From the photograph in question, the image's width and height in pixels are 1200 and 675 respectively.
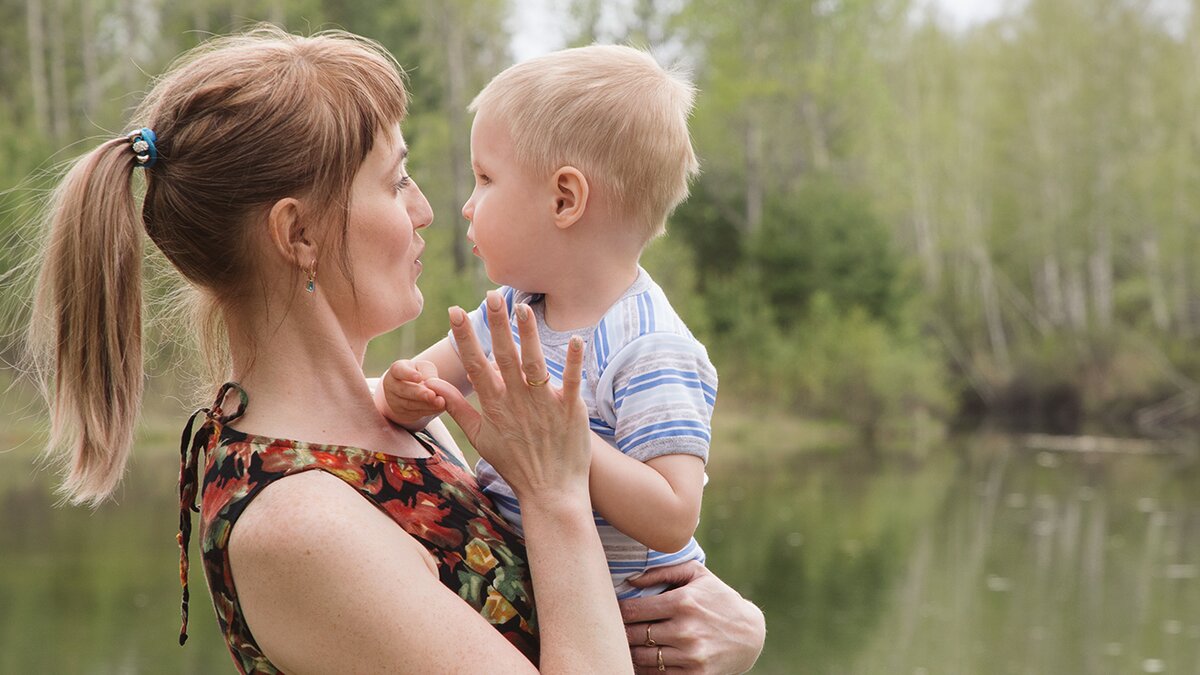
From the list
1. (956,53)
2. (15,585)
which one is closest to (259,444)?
(15,585)

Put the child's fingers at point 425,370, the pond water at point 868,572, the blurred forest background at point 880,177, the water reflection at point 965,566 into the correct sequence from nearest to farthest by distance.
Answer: the child's fingers at point 425,370 → the pond water at point 868,572 → the water reflection at point 965,566 → the blurred forest background at point 880,177

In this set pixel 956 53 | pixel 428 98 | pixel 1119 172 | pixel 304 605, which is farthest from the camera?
pixel 956 53

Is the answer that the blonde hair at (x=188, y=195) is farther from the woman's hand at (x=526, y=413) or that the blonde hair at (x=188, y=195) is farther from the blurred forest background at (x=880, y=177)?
the blurred forest background at (x=880, y=177)

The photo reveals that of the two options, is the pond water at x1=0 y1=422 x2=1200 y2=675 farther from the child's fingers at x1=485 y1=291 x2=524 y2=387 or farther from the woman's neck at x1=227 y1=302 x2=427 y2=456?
the child's fingers at x1=485 y1=291 x2=524 y2=387

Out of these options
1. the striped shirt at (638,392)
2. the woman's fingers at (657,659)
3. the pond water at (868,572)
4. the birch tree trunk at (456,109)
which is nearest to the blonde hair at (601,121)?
the striped shirt at (638,392)

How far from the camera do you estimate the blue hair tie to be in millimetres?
1822

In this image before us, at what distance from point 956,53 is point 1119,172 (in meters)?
6.83

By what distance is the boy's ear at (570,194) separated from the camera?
7.05 ft

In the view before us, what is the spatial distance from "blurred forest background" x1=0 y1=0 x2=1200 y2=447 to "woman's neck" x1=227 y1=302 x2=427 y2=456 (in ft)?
60.6

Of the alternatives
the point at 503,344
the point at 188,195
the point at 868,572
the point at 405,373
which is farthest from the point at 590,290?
the point at 868,572

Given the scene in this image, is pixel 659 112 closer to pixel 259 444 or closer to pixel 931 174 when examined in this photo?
pixel 259 444

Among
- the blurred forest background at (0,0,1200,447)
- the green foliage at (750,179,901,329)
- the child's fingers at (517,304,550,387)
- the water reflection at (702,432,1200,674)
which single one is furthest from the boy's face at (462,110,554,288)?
the green foliage at (750,179,901,329)

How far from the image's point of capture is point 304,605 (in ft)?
5.42

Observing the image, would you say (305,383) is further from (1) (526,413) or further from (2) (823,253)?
(2) (823,253)
